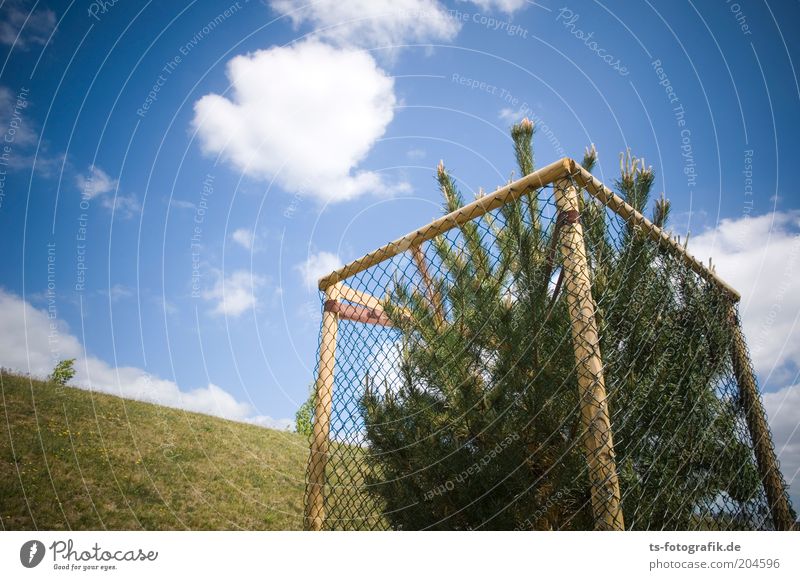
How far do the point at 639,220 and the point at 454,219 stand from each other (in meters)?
0.76

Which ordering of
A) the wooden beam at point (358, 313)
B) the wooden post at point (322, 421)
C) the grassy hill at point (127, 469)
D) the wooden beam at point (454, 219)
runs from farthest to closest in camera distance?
the grassy hill at point (127, 469)
the wooden beam at point (358, 313)
the wooden post at point (322, 421)
the wooden beam at point (454, 219)

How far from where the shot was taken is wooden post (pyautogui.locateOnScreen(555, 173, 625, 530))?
48.3 inches

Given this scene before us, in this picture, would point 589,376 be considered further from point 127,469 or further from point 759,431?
point 127,469

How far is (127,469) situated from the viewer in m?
4.69

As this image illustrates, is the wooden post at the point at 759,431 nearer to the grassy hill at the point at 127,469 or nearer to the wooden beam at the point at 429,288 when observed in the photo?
the wooden beam at the point at 429,288

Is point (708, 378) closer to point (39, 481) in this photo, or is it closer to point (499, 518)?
point (499, 518)
